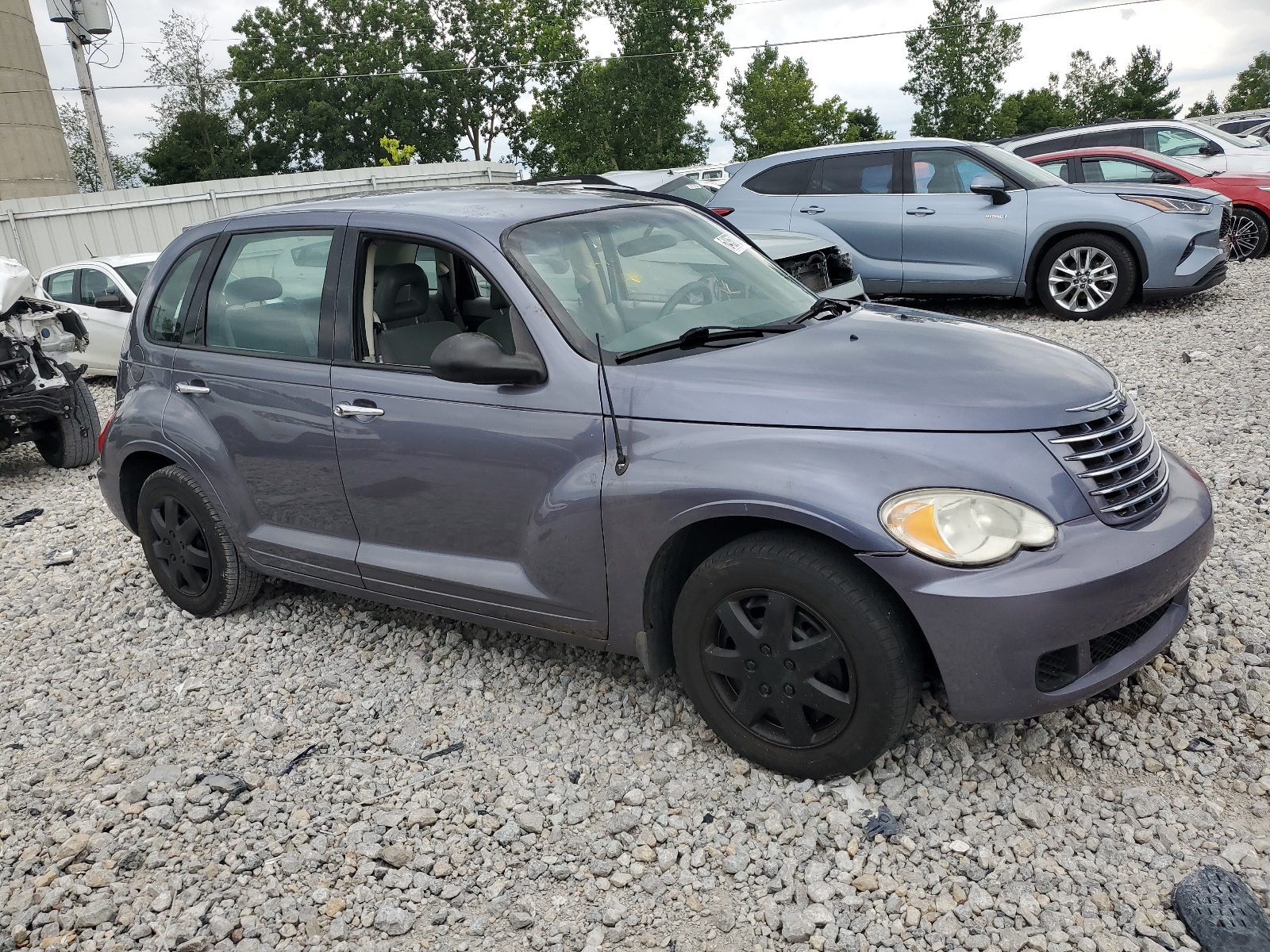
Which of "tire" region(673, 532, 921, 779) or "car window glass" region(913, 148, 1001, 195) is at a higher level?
"car window glass" region(913, 148, 1001, 195)

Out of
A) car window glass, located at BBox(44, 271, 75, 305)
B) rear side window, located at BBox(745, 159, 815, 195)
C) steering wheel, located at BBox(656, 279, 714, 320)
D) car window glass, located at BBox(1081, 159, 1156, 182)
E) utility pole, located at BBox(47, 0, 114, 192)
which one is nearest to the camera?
steering wheel, located at BBox(656, 279, 714, 320)

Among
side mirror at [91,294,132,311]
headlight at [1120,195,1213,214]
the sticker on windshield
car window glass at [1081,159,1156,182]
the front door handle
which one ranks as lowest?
side mirror at [91,294,132,311]

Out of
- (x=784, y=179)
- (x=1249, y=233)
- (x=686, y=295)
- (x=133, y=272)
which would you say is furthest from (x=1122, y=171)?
(x=133, y=272)

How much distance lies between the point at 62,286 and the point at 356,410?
32.6ft

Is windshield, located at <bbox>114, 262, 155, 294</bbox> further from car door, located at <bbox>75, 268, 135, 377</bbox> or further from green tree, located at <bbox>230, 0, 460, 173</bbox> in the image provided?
green tree, located at <bbox>230, 0, 460, 173</bbox>

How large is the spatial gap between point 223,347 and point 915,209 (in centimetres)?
717

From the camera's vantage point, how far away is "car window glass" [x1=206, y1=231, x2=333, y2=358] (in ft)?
12.9

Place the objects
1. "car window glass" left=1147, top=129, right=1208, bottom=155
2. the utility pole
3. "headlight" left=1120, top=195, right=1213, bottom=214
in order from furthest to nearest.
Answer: the utility pole, "car window glass" left=1147, top=129, right=1208, bottom=155, "headlight" left=1120, top=195, right=1213, bottom=214

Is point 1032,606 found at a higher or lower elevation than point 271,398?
lower

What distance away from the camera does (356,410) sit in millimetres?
3701

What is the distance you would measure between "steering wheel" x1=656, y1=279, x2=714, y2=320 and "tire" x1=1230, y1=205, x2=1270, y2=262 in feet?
34.7

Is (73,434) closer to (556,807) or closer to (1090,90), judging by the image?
(556,807)

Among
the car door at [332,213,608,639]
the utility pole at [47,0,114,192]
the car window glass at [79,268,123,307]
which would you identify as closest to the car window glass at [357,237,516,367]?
the car door at [332,213,608,639]

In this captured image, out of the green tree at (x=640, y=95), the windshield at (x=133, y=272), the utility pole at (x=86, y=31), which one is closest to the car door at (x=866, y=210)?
the windshield at (x=133, y=272)
